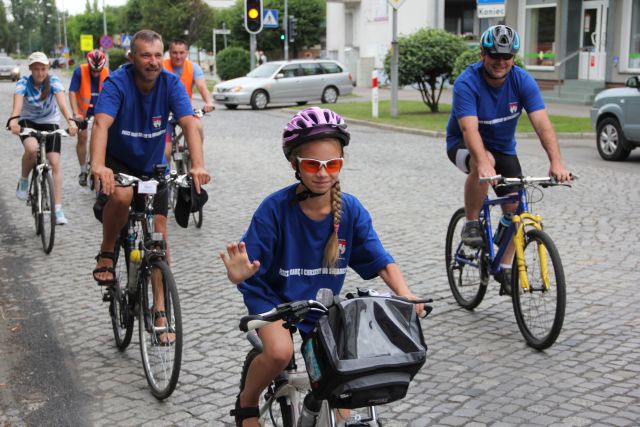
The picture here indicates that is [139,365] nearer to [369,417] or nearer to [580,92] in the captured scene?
[369,417]

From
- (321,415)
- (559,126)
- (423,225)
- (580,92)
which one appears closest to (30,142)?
(423,225)

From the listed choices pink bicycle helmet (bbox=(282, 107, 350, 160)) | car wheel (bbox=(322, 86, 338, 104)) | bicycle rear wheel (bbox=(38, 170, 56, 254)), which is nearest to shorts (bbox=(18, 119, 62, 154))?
bicycle rear wheel (bbox=(38, 170, 56, 254))

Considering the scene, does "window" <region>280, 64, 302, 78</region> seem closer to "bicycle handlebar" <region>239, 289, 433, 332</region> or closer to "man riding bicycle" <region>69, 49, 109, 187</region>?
"man riding bicycle" <region>69, 49, 109, 187</region>

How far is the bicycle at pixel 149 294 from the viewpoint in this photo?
4.57 m

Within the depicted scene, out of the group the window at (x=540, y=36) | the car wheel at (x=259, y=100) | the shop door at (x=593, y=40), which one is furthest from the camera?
the window at (x=540, y=36)

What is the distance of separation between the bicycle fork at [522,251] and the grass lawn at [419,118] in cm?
1396

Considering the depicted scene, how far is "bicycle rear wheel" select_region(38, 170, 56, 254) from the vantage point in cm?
834

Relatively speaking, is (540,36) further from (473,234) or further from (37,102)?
(473,234)

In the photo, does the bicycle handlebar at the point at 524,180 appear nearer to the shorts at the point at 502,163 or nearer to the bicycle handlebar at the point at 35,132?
the shorts at the point at 502,163

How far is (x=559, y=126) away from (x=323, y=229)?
17929mm

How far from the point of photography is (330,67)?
31.2 metres

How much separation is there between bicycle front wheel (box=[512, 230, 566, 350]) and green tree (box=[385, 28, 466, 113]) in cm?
1905

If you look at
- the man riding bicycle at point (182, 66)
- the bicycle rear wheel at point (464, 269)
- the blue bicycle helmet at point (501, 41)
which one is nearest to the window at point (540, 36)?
the man riding bicycle at point (182, 66)

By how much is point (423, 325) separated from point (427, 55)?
18763 millimetres
